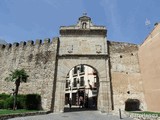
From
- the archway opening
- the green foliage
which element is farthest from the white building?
the green foliage

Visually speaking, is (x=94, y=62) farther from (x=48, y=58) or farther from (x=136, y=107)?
(x=136, y=107)

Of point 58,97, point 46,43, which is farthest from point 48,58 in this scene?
point 58,97

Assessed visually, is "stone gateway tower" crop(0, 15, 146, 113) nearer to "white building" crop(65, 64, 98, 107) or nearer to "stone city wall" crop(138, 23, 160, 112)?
"stone city wall" crop(138, 23, 160, 112)

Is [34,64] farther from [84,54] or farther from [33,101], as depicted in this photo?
[84,54]

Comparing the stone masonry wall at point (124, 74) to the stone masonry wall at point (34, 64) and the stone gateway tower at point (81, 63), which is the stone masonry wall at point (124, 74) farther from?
the stone masonry wall at point (34, 64)

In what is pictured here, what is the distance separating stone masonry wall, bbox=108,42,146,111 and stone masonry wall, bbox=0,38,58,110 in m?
6.15

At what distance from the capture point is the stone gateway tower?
14.7m

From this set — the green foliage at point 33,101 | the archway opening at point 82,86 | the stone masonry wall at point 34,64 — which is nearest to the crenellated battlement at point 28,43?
the stone masonry wall at point 34,64

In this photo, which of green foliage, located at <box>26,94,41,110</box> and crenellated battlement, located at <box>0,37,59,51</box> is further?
crenellated battlement, located at <box>0,37,59,51</box>

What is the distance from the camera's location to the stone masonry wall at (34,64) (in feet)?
49.3

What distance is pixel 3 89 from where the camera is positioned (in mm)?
16719

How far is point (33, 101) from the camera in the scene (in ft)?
46.5

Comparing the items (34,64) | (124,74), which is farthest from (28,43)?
(124,74)

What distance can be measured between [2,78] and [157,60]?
16041 mm
